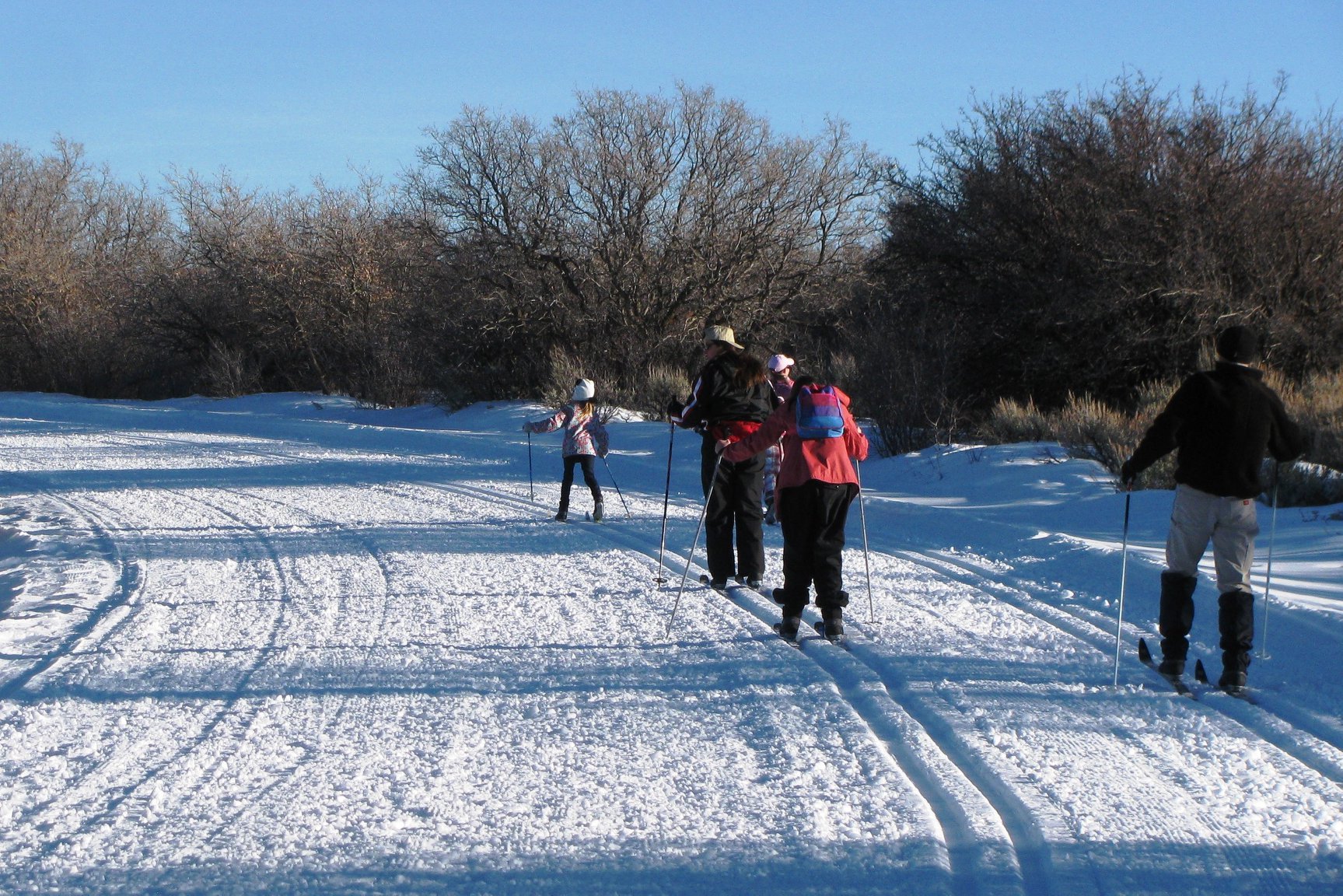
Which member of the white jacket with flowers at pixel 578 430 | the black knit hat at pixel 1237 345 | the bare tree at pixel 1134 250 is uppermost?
the bare tree at pixel 1134 250

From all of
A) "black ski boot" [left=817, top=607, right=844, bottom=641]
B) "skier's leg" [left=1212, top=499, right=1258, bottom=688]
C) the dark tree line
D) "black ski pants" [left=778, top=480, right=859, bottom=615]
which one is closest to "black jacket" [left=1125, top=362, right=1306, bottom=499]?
"skier's leg" [left=1212, top=499, right=1258, bottom=688]

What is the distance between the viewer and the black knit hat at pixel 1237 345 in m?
5.91

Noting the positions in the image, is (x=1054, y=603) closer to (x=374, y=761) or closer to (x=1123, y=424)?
(x=374, y=761)

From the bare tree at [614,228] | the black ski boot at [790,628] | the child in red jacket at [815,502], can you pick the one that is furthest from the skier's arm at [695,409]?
the bare tree at [614,228]

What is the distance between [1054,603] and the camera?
27.0 ft

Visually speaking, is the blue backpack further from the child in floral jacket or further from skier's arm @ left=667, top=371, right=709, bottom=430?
the child in floral jacket

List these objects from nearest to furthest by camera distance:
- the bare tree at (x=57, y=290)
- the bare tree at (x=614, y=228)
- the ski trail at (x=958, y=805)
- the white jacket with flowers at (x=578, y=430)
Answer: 1. the ski trail at (x=958, y=805)
2. the white jacket with flowers at (x=578, y=430)
3. the bare tree at (x=614, y=228)
4. the bare tree at (x=57, y=290)

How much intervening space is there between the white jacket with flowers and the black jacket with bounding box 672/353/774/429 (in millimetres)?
3660

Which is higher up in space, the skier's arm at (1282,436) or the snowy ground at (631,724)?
the skier's arm at (1282,436)

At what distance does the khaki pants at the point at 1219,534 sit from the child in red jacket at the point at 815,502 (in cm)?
184

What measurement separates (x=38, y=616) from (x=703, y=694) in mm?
5103

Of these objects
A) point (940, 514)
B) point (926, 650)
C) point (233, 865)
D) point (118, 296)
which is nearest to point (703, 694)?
point (926, 650)

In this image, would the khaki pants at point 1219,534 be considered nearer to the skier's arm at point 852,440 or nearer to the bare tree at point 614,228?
the skier's arm at point 852,440

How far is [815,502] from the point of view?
7117mm
